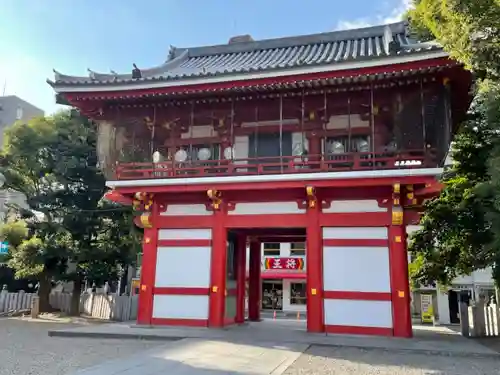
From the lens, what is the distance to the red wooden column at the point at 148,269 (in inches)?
525

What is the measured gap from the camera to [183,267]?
13.3 meters

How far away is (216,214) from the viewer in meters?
13.4

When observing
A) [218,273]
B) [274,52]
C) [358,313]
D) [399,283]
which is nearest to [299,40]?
[274,52]

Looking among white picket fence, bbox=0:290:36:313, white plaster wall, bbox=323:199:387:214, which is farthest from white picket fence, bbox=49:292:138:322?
white plaster wall, bbox=323:199:387:214

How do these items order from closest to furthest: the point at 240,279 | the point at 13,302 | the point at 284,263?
1. the point at 240,279
2. the point at 13,302
3. the point at 284,263

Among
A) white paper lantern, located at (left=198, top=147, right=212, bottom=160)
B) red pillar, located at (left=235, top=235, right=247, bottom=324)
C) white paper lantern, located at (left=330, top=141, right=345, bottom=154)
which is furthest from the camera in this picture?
red pillar, located at (left=235, top=235, right=247, bottom=324)

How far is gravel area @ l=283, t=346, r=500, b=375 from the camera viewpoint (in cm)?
770

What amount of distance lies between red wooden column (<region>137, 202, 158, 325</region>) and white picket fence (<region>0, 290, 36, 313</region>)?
11.1 metres

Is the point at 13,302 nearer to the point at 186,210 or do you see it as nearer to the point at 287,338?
the point at 186,210

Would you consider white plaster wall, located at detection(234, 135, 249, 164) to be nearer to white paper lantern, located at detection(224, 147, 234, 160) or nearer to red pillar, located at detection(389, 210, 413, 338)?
white paper lantern, located at detection(224, 147, 234, 160)

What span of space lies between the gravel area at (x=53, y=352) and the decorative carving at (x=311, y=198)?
18.2 ft

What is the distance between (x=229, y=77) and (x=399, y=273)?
7056 mm

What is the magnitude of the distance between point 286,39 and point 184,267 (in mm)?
10766

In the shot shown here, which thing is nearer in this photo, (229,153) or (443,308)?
(229,153)
